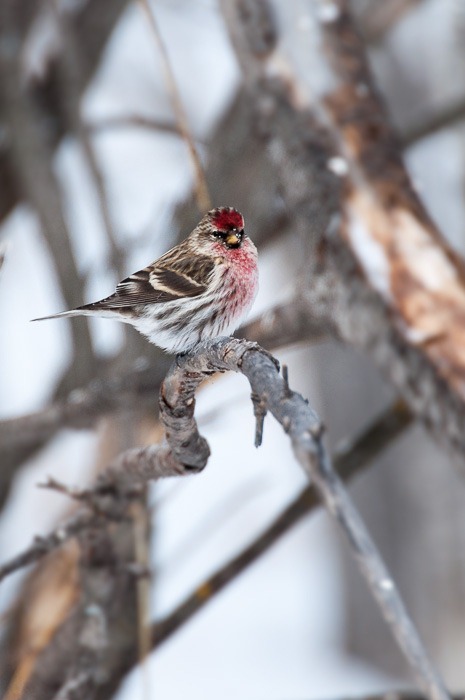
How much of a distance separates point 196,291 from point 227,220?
167mm

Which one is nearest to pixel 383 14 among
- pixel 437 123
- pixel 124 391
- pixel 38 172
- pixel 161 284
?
pixel 437 123

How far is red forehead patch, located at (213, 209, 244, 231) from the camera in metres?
1.56

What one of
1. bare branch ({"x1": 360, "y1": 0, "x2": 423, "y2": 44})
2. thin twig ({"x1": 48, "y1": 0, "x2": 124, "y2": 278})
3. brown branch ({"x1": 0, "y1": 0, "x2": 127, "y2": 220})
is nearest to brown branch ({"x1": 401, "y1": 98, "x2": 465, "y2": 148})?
bare branch ({"x1": 360, "y1": 0, "x2": 423, "y2": 44})

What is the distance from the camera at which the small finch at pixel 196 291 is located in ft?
5.34

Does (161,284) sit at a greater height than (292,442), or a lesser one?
greater

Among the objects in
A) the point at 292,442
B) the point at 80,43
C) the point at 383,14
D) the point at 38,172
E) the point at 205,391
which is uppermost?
the point at 80,43

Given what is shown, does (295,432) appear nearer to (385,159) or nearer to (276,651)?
(385,159)

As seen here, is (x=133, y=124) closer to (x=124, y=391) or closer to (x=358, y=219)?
(x=124, y=391)

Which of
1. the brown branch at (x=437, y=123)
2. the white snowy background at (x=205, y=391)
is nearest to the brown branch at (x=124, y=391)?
the white snowy background at (x=205, y=391)

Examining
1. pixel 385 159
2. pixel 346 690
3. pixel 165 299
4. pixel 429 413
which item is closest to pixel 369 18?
pixel 385 159

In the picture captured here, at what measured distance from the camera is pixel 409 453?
13.9 feet

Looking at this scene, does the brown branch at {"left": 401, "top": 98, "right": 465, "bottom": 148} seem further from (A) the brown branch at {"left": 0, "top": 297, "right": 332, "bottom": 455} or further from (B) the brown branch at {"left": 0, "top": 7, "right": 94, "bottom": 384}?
(B) the brown branch at {"left": 0, "top": 7, "right": 94, "bottom": 384}

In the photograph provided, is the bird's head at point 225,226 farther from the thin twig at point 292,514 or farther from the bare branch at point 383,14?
the bare branch at point 383,14

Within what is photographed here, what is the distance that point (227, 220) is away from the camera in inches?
62.4
